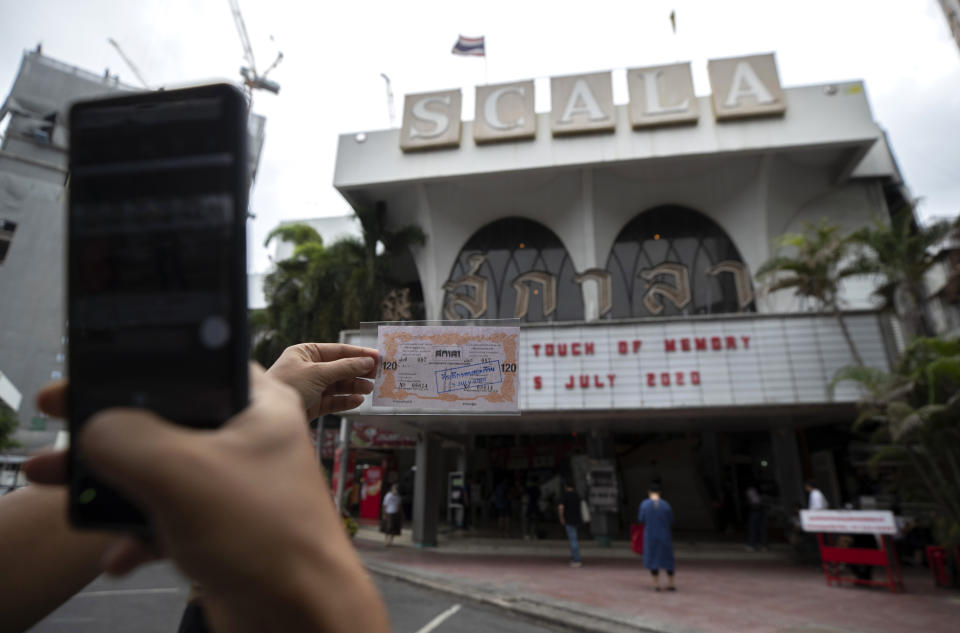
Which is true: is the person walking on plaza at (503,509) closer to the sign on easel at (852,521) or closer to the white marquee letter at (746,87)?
the sign on easel at (852,521)

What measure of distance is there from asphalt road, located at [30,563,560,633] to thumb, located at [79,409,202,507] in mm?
5926

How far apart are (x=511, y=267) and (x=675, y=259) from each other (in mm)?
5328

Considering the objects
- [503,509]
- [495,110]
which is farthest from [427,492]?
[495,110]

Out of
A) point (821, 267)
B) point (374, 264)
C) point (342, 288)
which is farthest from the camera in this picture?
point (342, 288)

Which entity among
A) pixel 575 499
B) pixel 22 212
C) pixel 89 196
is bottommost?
pixel 575 499

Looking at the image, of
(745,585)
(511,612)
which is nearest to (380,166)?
(511,612)

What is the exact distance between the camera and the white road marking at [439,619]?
605 centimetres

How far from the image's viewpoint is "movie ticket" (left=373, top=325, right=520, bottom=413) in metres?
1.63

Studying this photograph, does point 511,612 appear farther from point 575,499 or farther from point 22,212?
point 22,212

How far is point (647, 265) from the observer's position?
16562mm

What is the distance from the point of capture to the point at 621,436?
18469 millimetres

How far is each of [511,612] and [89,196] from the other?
7777mm

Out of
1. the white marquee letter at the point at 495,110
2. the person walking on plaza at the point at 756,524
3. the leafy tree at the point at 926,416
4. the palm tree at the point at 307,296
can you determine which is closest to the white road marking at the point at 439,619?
the leafy tree at the point at 926,416

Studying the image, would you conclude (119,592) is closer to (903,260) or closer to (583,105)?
(583,105)
